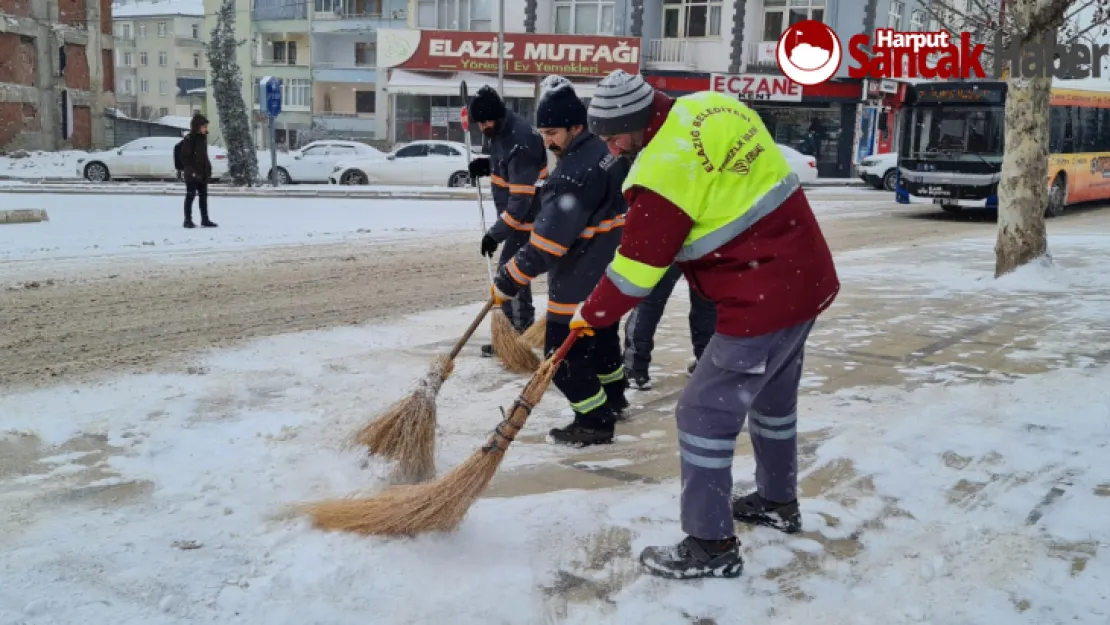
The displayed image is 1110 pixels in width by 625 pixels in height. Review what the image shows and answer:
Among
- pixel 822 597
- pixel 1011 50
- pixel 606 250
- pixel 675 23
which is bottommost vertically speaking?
pixel 822 597

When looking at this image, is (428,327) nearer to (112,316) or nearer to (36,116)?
(112,316)

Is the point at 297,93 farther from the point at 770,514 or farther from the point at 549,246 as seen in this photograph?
the point at 770,514

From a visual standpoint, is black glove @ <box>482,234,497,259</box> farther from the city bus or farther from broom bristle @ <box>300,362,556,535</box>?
the city bus

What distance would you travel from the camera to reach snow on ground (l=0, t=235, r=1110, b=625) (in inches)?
120

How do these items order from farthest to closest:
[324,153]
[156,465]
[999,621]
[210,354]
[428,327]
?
[324,153] < [428,327] < [210,354] < [156,465] < [999,621]

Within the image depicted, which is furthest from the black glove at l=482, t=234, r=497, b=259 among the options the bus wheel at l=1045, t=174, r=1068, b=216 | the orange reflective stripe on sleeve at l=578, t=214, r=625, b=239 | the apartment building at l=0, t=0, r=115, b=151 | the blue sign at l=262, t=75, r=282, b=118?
the apartment building at l=0, t=0, r=115, b=151

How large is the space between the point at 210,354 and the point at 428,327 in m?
1.76

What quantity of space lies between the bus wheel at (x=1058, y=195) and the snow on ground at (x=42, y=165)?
24.7 meters

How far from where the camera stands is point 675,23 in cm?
3484

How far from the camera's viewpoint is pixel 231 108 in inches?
918

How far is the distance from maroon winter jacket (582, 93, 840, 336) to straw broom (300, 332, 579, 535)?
562 millimetres

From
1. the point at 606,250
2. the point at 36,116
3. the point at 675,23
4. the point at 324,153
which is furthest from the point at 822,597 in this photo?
the point at 36,116

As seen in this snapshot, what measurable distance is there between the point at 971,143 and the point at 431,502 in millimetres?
17259

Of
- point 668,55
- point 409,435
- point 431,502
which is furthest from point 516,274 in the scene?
point 668,55
